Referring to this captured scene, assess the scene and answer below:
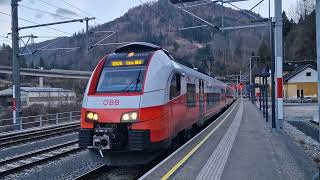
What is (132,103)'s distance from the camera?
8.55 m

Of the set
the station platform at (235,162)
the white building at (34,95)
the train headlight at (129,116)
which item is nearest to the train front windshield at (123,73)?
the train headlight at (129,116)

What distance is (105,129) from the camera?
839 centimetres

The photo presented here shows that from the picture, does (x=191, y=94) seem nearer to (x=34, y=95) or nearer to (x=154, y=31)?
(x=154, y=31)

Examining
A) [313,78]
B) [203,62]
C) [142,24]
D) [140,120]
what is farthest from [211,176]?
[313,78]

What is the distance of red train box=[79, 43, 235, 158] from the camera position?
27.5 feet

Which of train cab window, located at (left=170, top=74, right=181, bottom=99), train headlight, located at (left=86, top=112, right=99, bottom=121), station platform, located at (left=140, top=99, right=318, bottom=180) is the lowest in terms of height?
station platform, located at (left=140, top=99, right=318, bottom=180)

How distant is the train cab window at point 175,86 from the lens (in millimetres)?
10016

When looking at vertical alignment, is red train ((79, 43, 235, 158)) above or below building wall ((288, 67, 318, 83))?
below

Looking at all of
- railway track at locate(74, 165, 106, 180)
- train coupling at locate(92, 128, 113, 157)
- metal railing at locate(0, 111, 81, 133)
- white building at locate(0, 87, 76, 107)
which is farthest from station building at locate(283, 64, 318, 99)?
train coupling at locate(92, 128, 113, 157)

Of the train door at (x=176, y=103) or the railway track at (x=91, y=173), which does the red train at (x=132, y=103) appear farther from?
the railway track at (x=91, y=173)

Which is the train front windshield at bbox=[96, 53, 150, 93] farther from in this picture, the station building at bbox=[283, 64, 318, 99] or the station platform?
the station building at bbox=[283, 64, 318, 99]

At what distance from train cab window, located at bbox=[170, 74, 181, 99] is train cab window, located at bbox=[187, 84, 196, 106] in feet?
6.16

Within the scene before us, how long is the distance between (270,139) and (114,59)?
6.51m

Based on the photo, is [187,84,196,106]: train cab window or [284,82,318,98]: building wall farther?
[284,82,318,98]: building wall
